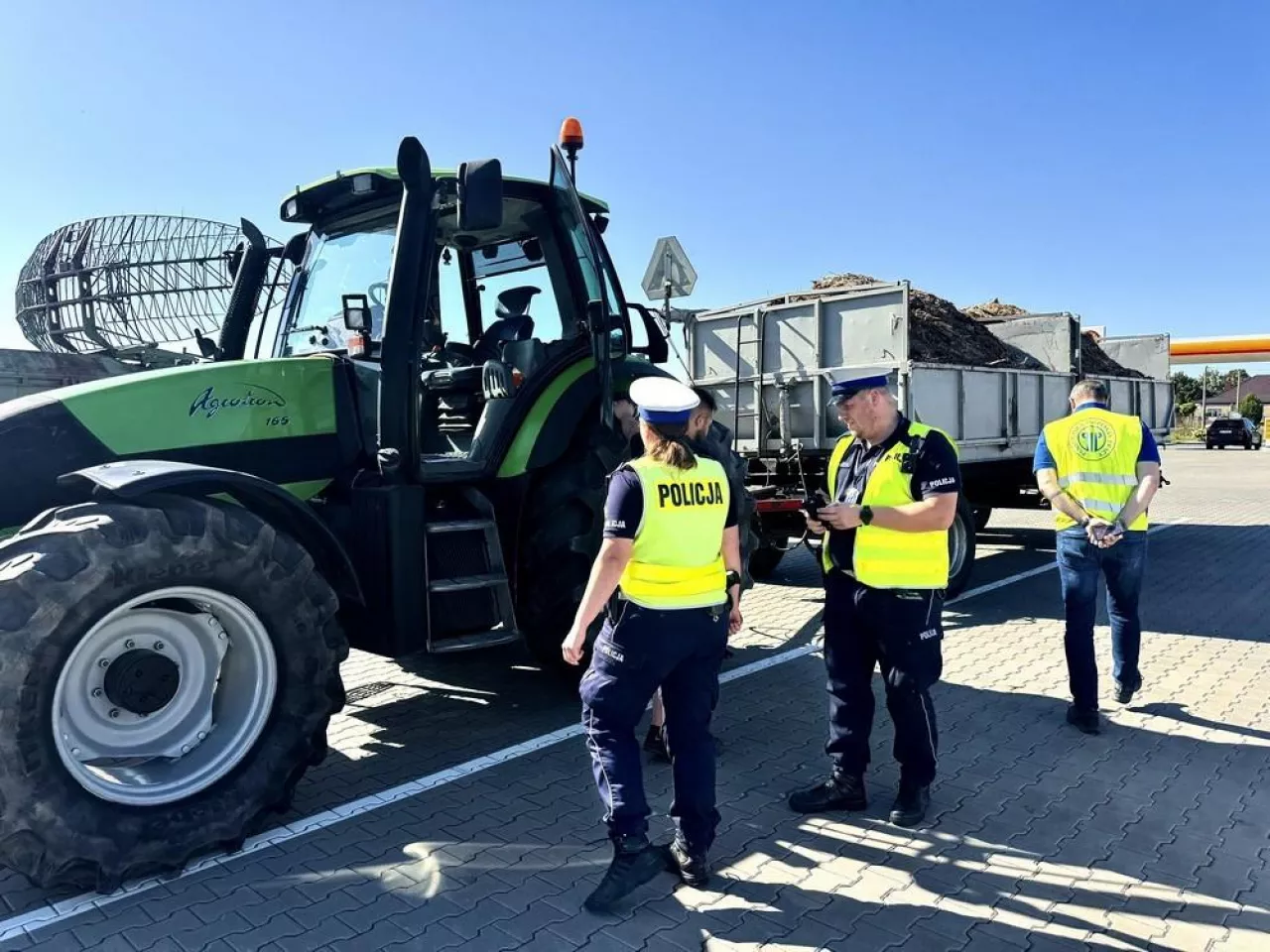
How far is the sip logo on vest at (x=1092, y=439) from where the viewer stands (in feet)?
15.9

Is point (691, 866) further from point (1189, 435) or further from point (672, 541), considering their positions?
point (1189, 435)

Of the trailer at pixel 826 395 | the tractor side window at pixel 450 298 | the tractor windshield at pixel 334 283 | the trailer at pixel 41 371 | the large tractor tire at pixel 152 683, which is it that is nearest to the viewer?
the large tractor tire at pixel 152 683

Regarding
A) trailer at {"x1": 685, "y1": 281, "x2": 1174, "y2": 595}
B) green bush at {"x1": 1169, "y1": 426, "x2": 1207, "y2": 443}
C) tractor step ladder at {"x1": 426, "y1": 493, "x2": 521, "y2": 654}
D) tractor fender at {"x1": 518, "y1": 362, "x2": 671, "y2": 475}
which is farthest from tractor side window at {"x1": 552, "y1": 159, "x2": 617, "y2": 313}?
green bush at {"x1": 1169, "y1": 426, "x2": 1207, "y2": 443}

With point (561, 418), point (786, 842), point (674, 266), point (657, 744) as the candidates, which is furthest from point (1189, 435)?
point (786, 842)

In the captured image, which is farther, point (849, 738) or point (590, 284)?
point (590, 284)

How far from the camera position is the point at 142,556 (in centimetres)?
304

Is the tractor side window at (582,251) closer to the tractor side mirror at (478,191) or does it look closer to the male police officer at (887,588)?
the tractor side mirror at (478,191)

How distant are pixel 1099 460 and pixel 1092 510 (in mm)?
267

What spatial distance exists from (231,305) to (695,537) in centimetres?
330

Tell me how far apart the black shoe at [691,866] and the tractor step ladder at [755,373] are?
17.8 feet

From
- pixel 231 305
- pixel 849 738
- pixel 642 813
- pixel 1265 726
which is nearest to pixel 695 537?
pixel 642 813

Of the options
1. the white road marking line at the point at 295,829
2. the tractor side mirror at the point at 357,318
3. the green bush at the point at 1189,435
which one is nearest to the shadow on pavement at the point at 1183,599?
the white road marking line at the point at 295,829

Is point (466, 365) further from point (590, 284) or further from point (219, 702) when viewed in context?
point (219, 702)

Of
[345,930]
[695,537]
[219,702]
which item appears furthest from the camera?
[219,702]
